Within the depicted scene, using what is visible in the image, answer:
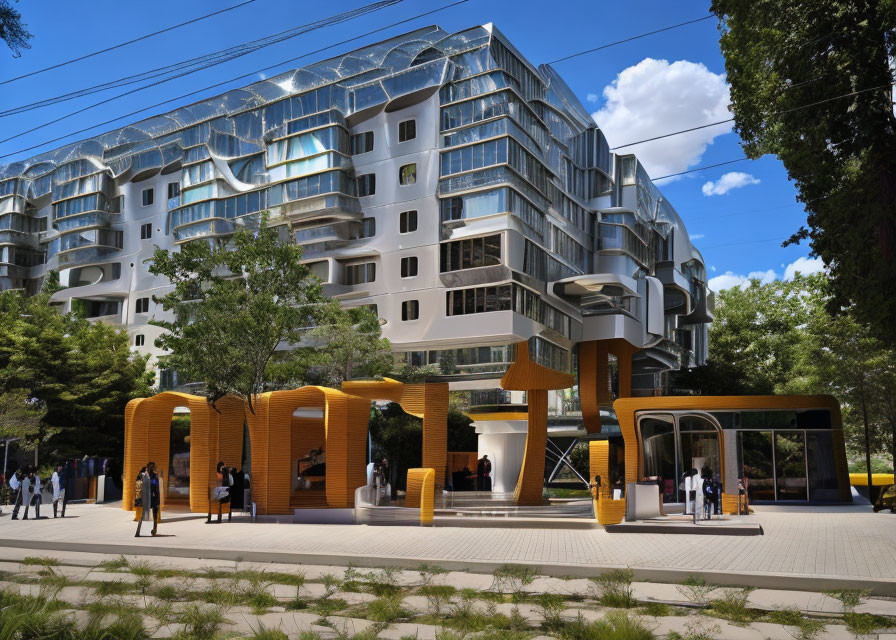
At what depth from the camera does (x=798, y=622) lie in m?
10.2

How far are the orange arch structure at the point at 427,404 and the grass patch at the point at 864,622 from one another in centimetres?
1970

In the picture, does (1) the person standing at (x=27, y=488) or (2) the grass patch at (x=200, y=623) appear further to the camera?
(1) the person standing at (x=27, y=488)

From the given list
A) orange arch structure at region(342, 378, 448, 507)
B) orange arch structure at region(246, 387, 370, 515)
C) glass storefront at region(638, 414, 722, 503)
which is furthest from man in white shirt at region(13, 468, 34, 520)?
glass storefront at region(638, 414, 722, 503)

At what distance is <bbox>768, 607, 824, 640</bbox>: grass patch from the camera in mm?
9345

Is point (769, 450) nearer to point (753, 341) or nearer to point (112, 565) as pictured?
point (112, 565)

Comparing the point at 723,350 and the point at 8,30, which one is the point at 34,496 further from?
the point at 723,350

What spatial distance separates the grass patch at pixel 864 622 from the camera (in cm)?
962

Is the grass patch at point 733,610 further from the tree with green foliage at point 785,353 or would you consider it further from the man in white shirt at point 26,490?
the tree with green foliage at point 785,353

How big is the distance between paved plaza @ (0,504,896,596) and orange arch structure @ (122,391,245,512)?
3.02 metres

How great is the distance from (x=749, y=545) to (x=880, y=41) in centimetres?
1222

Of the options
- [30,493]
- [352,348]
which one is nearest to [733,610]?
[30,493]

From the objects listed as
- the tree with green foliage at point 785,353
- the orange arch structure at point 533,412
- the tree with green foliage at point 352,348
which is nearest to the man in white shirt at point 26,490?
the tree with green foliage at point 352,348

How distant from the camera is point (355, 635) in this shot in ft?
30.6

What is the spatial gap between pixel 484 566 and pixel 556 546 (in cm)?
385
